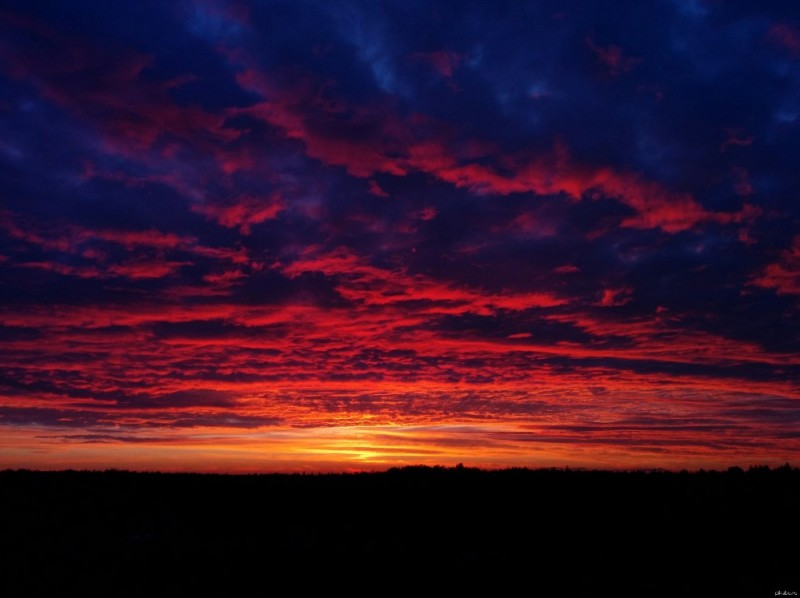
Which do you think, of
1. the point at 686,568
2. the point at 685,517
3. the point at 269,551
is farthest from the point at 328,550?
the point at 685,517

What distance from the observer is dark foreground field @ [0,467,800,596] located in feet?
55.7

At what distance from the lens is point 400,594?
53.3 feet

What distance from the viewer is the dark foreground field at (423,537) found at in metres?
17.0

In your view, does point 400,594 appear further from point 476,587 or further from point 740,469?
point 740,469

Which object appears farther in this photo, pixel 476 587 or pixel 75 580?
pixel 75 580

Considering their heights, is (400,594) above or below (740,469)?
below

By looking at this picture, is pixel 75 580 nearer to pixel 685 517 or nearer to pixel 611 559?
pixel 611 559

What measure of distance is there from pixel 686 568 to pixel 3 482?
37.7 meters

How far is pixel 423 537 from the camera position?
873 inches

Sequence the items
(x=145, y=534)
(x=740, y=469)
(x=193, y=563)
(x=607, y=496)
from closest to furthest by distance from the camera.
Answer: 1. (x=193, y=563)
2. (x=145, y=534)
3. (x=607, y=496)
4. (x=740, y=469)

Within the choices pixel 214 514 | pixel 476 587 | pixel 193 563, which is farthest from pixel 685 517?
pixel 214 514

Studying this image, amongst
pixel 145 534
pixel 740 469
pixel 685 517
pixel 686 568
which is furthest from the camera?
pixel 740 469

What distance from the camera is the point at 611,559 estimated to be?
1856cm

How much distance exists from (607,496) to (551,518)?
3846 mm
